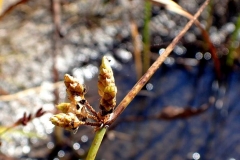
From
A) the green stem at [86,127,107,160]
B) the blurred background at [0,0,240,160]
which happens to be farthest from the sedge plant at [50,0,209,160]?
the blurred background at [0,0,240,160]

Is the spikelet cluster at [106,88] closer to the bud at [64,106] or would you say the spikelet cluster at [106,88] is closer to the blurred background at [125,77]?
the bud at [64,106]

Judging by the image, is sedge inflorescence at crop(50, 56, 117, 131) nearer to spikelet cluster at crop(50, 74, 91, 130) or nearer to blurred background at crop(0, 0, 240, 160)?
spikelet cluster at crop(50, 74, 91, 130)

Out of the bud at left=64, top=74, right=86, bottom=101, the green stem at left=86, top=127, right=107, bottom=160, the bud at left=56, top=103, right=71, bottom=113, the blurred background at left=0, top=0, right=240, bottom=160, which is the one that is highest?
the bud at left=64, top=74, right=86, bottom=101

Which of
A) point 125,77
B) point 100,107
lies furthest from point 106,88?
point 125,77

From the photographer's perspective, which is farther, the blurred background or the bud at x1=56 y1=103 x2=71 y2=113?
the blurred background

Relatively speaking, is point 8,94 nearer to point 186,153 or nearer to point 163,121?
point 163,121

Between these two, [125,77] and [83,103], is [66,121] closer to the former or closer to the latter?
[83,103]

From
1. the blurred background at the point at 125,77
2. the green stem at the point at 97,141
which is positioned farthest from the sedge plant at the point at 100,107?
the blurred background at the point at 125,77

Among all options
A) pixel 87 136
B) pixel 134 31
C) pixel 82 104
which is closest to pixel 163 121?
pixel 87 136
